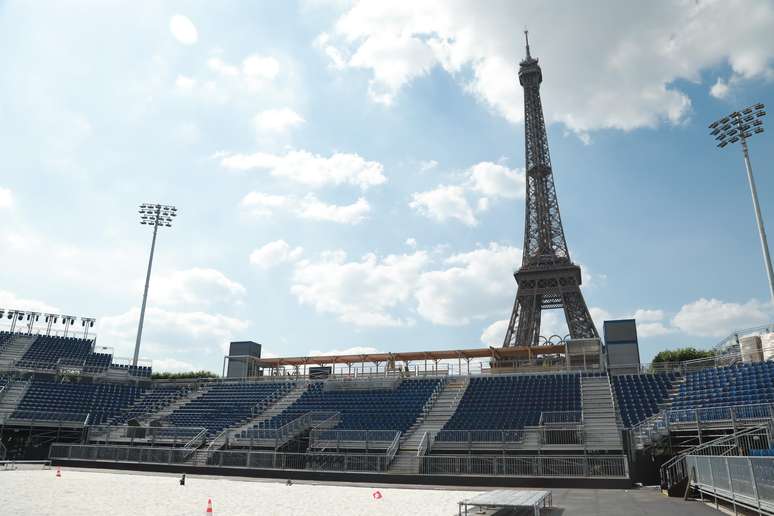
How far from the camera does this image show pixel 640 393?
1244 inches

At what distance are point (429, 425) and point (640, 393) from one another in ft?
41.9

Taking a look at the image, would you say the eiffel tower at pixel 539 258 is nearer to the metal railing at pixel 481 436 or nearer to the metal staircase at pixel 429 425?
the metal staircase at pixel 429 425

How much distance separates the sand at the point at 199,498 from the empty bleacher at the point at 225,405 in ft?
35.8

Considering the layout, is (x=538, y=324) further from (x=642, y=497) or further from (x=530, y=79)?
(x=642, y=497)

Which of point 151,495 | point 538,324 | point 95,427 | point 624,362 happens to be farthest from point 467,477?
point 538,324

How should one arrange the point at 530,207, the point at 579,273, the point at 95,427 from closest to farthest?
the point at 95,427 → the point at 579,273 → the point at 530,207

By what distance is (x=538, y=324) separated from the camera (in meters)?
63.6

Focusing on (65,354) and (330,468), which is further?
(65,354)

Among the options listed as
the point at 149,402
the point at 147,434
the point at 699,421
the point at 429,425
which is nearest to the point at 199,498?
the point at 429,425

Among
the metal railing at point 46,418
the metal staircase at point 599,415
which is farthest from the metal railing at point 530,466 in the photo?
the metal railing at point 46,418

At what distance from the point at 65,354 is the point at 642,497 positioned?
49.8m

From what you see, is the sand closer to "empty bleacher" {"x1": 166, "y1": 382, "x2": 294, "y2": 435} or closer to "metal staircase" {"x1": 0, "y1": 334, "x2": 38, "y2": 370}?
"empty bleacher" {"x1": 166, "y1": 382, "x2": 294, "y2": 435}

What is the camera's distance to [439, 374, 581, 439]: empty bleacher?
1193 inches

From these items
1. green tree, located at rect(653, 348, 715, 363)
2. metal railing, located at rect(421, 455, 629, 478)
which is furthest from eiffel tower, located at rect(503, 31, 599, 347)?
metal railing, located at rect(421, 455, 629, 478)
